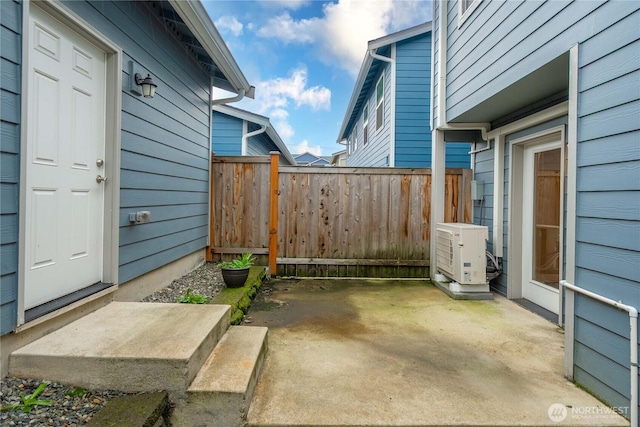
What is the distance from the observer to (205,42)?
3.73 meters

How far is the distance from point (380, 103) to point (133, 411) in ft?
23.5

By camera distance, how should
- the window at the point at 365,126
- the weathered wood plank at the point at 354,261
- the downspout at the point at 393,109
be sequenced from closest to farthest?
the weathered wood plank at the point at 354,261 < the downspout at the point at 393,109 < the window at the point at 365,126

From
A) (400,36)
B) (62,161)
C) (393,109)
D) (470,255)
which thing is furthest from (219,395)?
(400,36)

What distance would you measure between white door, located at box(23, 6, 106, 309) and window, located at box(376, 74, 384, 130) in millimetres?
5704

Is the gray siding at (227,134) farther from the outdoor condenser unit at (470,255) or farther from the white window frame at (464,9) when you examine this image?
the outdoor condenser unit at (470,255)

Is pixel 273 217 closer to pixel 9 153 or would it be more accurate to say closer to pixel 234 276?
pixel 234 276

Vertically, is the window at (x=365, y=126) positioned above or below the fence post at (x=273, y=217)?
above

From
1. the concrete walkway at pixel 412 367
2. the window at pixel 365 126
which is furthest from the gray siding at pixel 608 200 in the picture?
the window at pixel 365 126

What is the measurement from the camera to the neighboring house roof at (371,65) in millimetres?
6133

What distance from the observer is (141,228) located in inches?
121

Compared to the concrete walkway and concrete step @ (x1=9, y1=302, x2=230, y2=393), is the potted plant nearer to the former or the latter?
the concrete walkway

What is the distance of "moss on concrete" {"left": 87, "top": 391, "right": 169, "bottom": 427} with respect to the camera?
4.60 ft

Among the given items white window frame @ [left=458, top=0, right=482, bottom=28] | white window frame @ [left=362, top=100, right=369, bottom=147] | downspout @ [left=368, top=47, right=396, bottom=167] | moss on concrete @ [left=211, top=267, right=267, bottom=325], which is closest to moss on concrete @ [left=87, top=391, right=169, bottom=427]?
moss on concrete @ [left=211, top=267, right=267, bottom=325]

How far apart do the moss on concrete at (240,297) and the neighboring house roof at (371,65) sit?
15.4 feet
